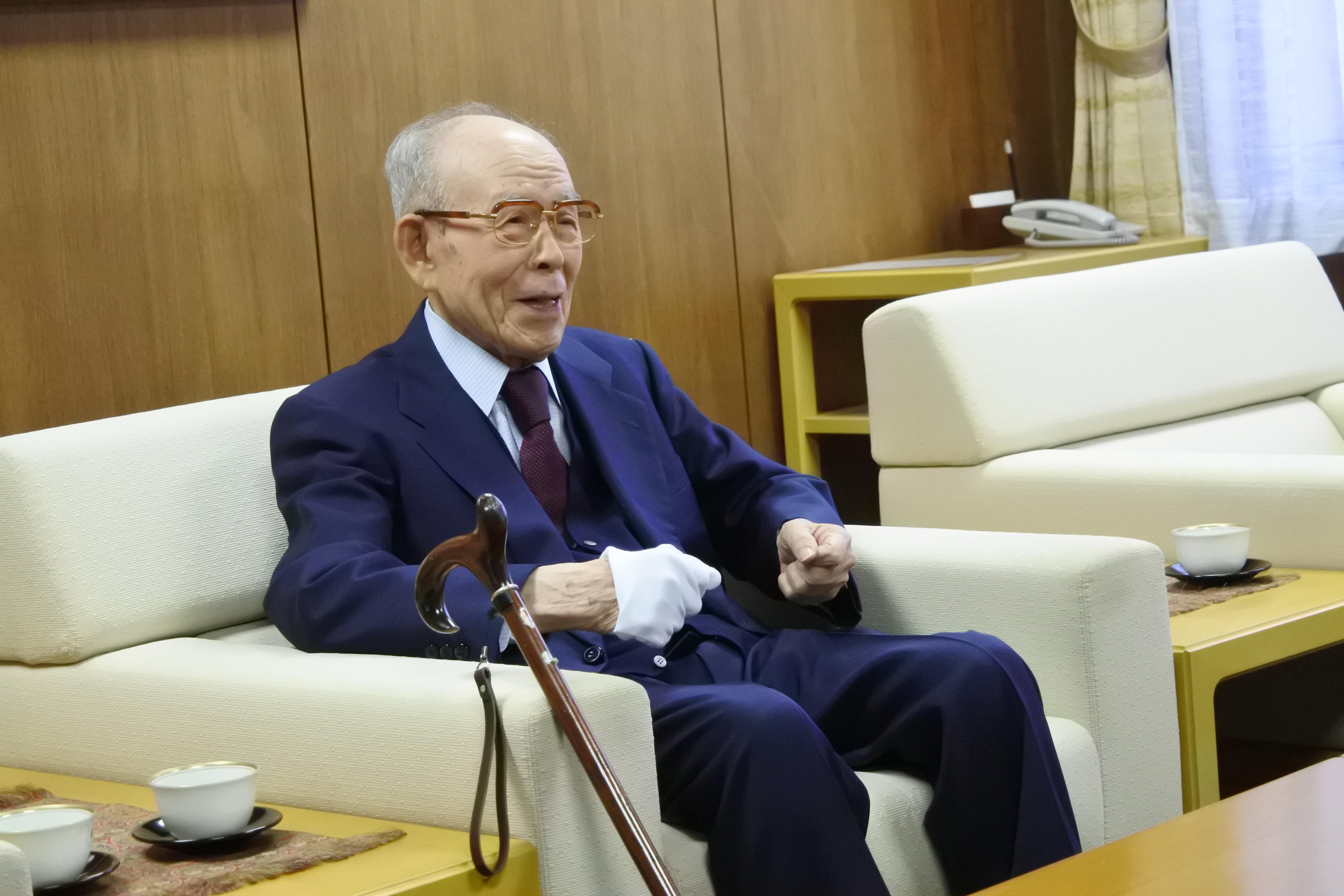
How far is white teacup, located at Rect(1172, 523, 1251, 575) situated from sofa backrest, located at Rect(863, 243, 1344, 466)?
0.44 metres

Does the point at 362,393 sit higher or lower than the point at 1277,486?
higher

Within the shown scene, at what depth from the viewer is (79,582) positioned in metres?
1.87

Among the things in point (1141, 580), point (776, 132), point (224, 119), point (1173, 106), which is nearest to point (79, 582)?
point (224, 119)

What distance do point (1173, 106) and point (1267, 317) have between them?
0.89 metres

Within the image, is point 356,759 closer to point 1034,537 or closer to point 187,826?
point 187,826

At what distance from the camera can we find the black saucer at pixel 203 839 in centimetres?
150

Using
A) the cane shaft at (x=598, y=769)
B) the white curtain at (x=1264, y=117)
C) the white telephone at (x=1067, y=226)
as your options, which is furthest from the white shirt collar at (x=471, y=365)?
the white curtain at (x=1264, y=117)

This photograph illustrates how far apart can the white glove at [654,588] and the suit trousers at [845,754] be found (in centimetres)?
7

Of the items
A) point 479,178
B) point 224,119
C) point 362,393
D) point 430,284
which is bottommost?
point 362,393

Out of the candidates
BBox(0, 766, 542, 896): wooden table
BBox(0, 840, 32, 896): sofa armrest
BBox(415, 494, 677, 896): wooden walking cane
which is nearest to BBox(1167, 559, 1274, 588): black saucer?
BBox(415, 494, 677, 896): wooden walking cane

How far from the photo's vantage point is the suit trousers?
5.22 ft

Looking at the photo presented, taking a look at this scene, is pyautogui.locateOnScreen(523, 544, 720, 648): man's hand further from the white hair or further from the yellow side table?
the yellow side table

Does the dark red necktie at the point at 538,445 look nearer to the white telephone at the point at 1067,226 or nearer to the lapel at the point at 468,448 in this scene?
the lapel at the point at 468,448

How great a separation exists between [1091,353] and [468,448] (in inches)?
52.7
